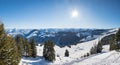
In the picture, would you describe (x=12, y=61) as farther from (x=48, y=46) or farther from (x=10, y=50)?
(x=48, y=46)

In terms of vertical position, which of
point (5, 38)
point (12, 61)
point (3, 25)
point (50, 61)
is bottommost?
point (50, 61)

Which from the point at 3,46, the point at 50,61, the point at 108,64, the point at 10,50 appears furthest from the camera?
the point at 50,61

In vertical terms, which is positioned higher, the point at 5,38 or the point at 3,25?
the point at 3,25

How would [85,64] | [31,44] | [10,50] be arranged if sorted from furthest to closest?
[31,44], [85,64], [10,50]

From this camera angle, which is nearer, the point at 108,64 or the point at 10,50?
the point at 10,50

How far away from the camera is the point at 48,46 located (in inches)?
2849

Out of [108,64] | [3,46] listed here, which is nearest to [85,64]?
[108,64]

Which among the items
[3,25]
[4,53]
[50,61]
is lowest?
[50,61]

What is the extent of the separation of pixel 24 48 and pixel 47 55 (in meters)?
18.6

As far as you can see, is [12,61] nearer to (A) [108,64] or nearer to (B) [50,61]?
(A) [108,64]

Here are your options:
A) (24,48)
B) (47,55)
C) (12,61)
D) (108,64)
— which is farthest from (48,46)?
(12,61)

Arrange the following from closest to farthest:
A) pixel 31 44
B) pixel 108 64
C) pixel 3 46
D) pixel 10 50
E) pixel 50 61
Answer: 1. pixel 3 46
2. pixel 10 50
3. pixel 108 64
4. pixel 50 61
5. pixel 31 44

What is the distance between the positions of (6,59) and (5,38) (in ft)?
6.74

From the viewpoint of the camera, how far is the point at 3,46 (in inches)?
637
